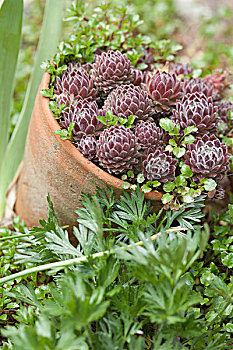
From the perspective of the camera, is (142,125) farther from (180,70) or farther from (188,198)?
(180,70)

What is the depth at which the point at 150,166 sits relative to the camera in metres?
0.95

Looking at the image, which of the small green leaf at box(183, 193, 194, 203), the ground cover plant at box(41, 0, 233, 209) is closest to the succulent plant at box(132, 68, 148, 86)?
the ground cover plant at box(41, 0, 233, 209)

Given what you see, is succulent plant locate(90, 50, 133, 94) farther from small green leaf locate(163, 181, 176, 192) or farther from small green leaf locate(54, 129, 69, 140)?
small green leaf locate(163, 181, 176, 192)

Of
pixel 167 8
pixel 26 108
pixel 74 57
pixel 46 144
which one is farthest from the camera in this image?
pixel 167 8

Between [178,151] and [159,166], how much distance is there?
0.24 ft

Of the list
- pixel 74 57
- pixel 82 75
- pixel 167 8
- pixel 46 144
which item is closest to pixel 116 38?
pixel 74 57

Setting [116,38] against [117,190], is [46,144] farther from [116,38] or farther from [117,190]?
[116,38]

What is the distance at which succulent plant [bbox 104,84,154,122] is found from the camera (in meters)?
0.98

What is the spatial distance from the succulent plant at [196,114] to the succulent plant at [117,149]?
0.55ft

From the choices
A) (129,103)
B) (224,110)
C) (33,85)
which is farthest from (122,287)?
(33,85)

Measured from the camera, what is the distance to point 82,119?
38.9 inches

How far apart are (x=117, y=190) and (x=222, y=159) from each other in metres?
0.29

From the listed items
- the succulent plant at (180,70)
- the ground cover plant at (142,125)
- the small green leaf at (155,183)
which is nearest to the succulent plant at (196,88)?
the ground cover plant at (142,125)

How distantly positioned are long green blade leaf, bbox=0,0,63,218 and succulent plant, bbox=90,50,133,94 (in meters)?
0.28
